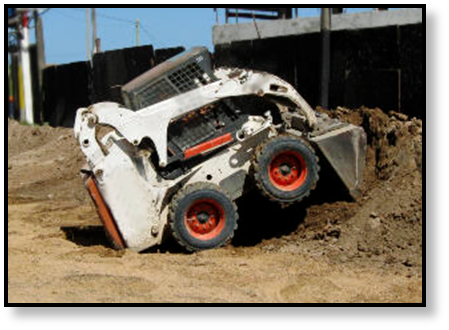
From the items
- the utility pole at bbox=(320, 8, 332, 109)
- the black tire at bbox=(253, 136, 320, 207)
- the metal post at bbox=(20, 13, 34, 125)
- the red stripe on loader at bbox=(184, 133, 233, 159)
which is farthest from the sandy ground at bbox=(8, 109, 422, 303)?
the metal post at bbox=(20, 13, 34, 125)

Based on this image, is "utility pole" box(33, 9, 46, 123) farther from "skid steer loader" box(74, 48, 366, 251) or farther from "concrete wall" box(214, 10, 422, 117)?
"skid steer loader" box(74, 48, 366, 251)

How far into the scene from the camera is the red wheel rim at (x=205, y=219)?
829 cm

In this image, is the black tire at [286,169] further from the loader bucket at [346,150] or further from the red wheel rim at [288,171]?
the loader bucket at [346,150]

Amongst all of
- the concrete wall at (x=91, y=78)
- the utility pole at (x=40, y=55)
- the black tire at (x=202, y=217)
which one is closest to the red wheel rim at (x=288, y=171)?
the black tire at (x=202, y=217)

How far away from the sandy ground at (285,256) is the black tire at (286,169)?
0.58 metres

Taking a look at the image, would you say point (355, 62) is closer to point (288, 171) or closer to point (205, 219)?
point (288, 171)

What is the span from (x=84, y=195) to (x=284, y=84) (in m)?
5.89

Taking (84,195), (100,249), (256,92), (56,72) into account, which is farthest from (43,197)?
(56,72)

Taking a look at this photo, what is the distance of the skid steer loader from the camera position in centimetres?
820

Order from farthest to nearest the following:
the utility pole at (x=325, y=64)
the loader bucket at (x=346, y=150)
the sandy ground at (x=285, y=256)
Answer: the utility pole at (x=325, y=64) → the loader bucket at (x=346, y=150) → the sandy ground at (x=285, y=256)

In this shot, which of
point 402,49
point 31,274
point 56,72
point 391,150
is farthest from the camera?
point 56,72

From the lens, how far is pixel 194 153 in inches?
329

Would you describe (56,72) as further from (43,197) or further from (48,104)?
(43,197)

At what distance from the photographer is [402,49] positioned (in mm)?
10117
